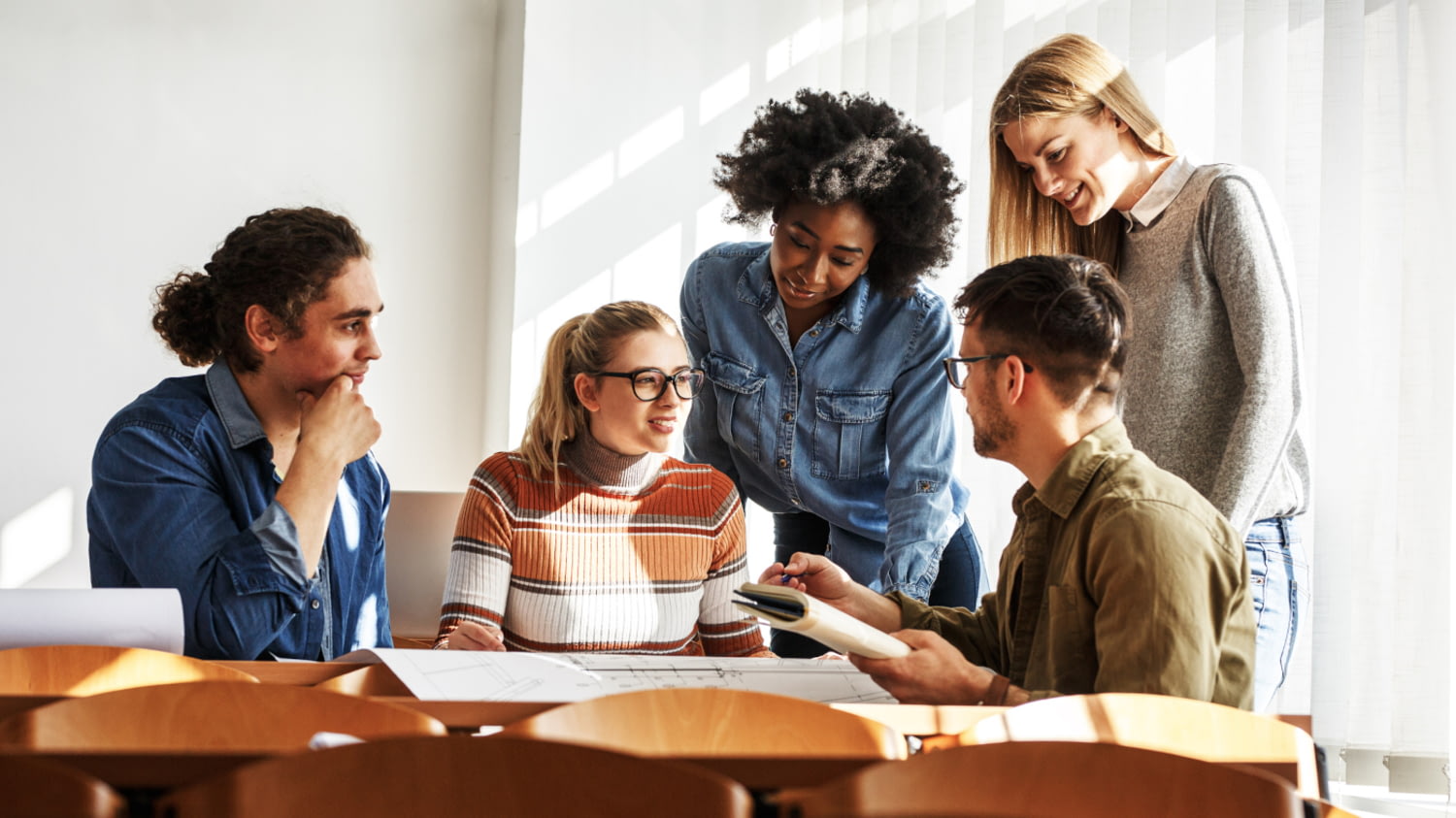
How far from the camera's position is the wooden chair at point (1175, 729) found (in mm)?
1202

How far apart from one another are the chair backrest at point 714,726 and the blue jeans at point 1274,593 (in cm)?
86

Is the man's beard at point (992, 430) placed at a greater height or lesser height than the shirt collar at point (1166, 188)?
lesser

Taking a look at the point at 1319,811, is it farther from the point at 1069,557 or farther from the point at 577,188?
the point at 577,188

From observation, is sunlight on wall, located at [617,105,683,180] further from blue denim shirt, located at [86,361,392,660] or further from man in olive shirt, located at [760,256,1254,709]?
man in olive shirt, located at [760,256,1254,709]

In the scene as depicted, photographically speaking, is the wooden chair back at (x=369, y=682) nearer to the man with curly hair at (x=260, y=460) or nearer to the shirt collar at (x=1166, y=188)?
the man with curly hair at (x=260, y=460)

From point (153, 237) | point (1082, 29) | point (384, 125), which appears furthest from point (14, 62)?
point (1082, 29)

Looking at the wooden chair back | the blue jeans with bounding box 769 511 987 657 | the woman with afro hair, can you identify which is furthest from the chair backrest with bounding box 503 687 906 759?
the blue jeans with bounding box 769 511 987 657

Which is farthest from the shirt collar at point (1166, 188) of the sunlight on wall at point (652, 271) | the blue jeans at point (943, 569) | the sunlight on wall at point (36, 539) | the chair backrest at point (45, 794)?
the sunlight on wall at point (36, 539)

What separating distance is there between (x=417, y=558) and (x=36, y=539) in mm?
1524

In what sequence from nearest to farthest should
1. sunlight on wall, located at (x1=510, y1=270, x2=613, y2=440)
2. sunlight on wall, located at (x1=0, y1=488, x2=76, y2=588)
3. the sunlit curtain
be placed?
the sunlit curtain
sunlight on wall, located at (x1=0, y1=488, x2=76, y2=588)
sunlight on wall, located at (x1=510, y1=270, x2=613, y2=440)

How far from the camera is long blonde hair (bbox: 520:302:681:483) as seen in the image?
6.79 ft

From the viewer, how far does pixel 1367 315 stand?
2.62m

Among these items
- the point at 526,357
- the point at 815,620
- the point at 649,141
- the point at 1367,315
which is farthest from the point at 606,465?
the point at 649,141

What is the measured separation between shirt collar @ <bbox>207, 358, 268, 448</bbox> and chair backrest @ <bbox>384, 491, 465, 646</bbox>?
857 millimetres
